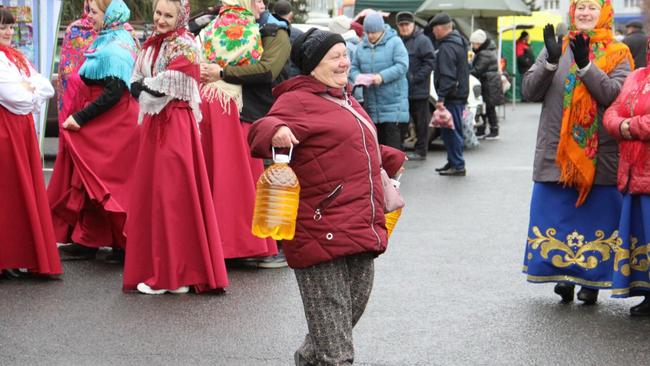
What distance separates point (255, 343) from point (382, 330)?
30.3 inches

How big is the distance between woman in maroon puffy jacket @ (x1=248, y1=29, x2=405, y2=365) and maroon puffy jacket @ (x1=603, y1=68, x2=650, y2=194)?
229 cm

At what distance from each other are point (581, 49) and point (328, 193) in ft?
8.43

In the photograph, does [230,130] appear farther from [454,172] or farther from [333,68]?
[454,172]

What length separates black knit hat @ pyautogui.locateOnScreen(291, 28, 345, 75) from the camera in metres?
5.07

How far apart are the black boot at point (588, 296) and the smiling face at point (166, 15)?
3021mm

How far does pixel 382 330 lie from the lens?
6.86 meters

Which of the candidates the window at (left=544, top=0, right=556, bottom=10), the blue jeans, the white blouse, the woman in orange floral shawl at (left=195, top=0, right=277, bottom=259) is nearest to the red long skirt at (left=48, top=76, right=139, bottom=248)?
the white blouse

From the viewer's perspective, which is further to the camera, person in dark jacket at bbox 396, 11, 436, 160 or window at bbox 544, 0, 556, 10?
window at bbox 544, 0, 556, 10

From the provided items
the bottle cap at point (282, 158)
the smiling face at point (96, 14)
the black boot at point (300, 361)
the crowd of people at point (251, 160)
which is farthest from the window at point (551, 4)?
the bottle cap at point (282, 158)

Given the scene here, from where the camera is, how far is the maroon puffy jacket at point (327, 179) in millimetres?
4969

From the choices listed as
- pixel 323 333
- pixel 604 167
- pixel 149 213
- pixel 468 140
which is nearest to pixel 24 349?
pixel 149 213

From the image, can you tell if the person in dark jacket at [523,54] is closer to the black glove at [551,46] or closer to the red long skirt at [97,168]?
the red long skirt at [97,168]

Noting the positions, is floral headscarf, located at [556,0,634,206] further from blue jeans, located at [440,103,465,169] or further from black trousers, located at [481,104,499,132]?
black trousers, located at [481,104,499,132]

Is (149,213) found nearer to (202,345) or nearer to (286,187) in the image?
(202,345)
